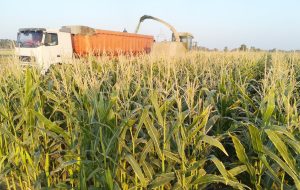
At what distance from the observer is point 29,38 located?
1077 centimetres

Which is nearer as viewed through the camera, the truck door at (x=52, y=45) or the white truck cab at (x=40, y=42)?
the white truck cab at (x=40, y=42)

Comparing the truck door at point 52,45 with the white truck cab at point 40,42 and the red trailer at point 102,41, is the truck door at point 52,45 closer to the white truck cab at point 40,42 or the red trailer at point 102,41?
the white truck cab at point 40,42

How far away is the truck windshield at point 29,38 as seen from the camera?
10.6m

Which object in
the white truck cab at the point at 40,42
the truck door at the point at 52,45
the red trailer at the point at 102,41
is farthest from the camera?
the red trailer at the point at 102,41

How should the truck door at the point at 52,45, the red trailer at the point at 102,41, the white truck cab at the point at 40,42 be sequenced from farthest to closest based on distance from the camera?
the red trailer at the point at 102,41
the truck door at the point at 52,45
the white truck cab at the point at 40,42

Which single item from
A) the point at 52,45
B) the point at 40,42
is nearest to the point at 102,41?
the point at 52,45

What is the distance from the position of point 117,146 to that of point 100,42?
1227 cm

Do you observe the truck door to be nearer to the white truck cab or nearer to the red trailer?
the white truck cab

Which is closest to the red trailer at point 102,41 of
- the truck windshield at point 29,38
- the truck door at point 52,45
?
the truck door at point 52,45

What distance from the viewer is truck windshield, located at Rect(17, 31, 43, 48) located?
10648 millimetres

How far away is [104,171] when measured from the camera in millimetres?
1963

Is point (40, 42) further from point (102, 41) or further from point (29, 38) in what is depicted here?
point (102, 41)

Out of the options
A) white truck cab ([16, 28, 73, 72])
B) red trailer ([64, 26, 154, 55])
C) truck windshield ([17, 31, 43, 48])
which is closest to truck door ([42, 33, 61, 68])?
white truck cab ([16, 28, 73, 72])

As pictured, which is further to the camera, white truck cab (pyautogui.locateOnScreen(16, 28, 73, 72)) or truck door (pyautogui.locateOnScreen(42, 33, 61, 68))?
truck door (pyautogui.locateOnScreen(42, 33, 61, 68))
